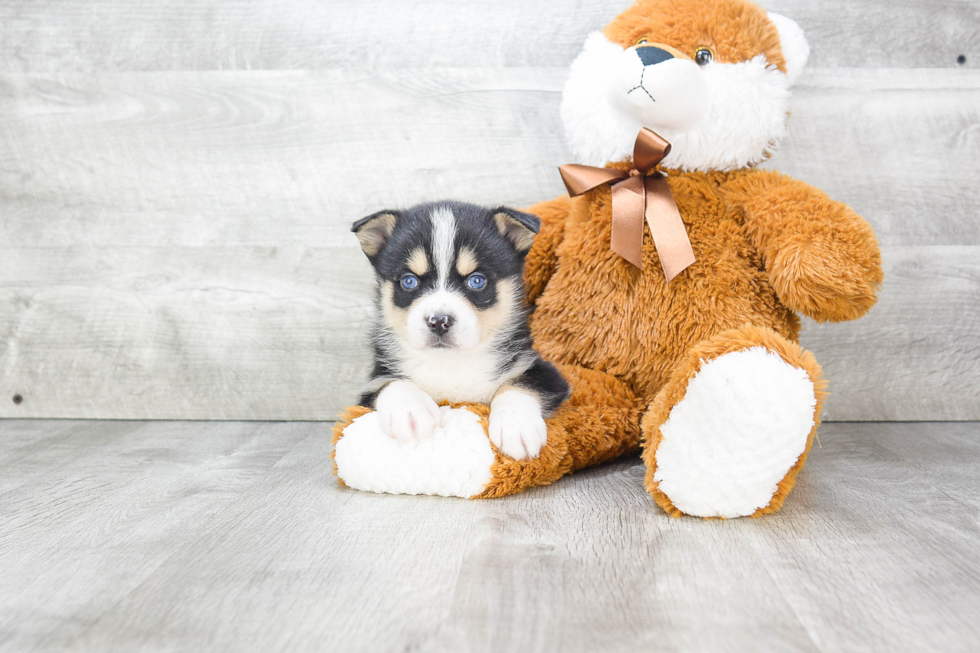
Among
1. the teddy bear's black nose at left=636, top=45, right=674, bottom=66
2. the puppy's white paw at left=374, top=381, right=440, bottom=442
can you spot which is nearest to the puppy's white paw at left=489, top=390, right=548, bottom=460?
the puppy's white paw at left=374, top=381, right=440, bottom=442

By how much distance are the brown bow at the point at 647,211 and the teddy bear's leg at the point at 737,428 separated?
27 cm

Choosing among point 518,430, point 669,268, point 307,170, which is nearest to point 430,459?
point 518,430

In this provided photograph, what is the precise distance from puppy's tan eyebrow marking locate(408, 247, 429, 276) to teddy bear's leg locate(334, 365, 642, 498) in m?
0.26

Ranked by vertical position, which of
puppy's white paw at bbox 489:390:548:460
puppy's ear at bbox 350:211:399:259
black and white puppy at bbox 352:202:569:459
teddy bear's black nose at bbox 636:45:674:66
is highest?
teddy bear's black nose at bbox 636:45:674:66

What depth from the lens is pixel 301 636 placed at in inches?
34.4

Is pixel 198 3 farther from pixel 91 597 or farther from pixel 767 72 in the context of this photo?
pixel 91 597

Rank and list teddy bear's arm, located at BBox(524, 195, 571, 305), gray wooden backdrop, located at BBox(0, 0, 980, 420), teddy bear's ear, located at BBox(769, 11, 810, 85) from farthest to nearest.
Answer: gray wooden backdrop, located at BBox(0, 0, 980, 420) < teddy bear's arm, located at BBox(524, 195, 571, 305) < teddy bear's ear, located at BBox(769, 11, 810, 85)

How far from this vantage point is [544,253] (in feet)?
5.65

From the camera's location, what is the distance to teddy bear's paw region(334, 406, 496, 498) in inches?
52.6

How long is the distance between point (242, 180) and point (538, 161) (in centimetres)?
79

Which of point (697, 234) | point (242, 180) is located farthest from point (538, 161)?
point (242, 180)

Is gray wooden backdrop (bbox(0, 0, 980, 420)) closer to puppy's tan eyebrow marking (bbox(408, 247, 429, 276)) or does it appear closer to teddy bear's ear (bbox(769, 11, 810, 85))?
teddy bear's ear (bbox(769, 11, 810, 85))

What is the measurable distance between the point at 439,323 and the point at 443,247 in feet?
0.52

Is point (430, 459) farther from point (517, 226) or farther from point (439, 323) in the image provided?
point (517, 226)
